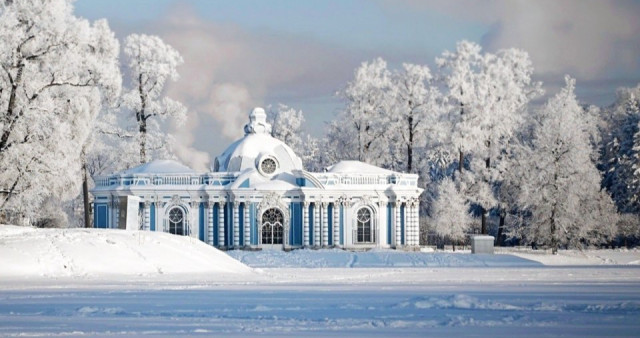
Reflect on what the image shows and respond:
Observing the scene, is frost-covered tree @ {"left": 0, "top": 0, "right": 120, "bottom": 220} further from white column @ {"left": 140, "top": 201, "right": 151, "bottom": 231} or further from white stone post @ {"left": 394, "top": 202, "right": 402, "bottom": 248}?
white stone post @ {"left": 394, "top": 202, "right": 402, "bottom": 248}

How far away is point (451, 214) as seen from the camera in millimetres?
54812

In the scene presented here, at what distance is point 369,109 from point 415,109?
305 centimetres

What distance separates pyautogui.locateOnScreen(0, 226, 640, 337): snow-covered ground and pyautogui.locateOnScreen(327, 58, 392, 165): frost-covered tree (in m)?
28.0

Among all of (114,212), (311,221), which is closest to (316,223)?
(311,221)

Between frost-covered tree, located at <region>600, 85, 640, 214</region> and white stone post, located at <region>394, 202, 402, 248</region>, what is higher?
frost-covered tree, located at <region>600, 85, 640, 214</region>

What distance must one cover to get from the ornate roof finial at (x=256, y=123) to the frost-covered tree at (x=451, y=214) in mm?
11573

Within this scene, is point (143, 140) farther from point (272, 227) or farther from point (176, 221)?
point (272, 227)

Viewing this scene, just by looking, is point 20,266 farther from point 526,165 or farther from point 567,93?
point 567,93

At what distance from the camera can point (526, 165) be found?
52188mm

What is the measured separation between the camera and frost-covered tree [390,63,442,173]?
182 feet

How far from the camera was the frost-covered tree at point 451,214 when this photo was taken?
54531mm

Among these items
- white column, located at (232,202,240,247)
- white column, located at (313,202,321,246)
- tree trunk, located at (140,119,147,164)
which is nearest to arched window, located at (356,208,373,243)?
white column, located at (313,202,321,246)

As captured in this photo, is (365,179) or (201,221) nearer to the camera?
(201,221)

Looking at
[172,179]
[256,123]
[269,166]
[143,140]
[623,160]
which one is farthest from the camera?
[623,160]
